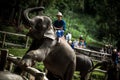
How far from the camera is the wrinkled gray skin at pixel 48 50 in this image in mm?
7384

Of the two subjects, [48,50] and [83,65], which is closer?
[48,50]

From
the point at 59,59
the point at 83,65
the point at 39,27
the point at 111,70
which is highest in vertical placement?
the point at 39,27

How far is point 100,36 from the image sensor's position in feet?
117

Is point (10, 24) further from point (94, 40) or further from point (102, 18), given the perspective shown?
point (94, 40)

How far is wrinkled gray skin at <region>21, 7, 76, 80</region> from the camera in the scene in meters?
7.38

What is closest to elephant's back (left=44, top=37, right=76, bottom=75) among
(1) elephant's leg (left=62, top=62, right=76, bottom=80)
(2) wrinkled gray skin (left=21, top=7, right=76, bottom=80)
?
(2) wrinkled gray skin (left=21, top=7, right=76, bottom=80)

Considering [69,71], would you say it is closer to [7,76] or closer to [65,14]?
[7,76]

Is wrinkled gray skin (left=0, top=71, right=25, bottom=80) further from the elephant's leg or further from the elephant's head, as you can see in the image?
the elephant's leg

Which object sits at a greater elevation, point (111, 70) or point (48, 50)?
point (48, 50)

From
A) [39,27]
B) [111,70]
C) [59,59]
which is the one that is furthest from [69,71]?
[111,70]

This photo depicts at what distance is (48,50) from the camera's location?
25.5 ft

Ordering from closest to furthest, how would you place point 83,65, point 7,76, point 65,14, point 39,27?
point 7,76 < point 39,27 < point 83,65 < point 65,14

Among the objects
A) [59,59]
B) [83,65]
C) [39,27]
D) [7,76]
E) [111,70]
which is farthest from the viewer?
[111,70]

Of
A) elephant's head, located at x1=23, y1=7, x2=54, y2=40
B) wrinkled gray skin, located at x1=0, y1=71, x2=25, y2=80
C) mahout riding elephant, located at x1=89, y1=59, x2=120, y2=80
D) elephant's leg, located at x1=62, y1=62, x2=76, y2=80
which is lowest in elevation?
mahout riding elephant, located at x1=89, y1=59, x2=120, y2=80
